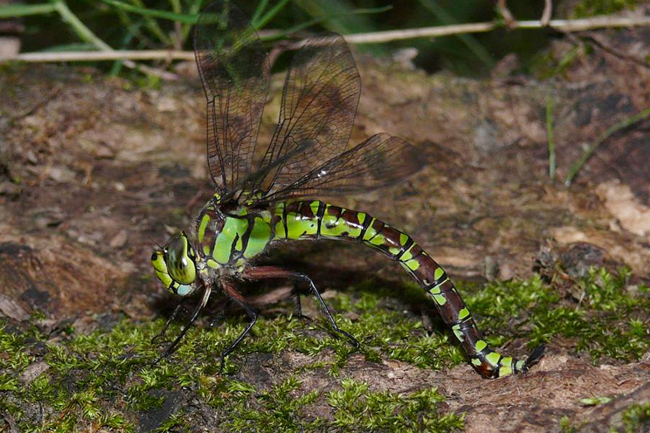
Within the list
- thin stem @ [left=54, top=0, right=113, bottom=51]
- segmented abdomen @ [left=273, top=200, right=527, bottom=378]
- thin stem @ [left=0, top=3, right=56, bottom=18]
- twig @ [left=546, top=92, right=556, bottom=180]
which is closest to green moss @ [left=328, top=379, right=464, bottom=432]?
segmented abdomen @ [left=273, top=200, right=527, bottom=378]

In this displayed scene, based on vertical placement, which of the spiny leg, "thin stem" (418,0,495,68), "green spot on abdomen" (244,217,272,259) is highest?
"thin stem" (418,0,495,68)

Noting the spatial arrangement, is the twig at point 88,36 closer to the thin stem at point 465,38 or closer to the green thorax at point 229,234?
the green thorax at point 229,234

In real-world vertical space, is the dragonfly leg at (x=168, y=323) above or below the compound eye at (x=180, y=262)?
below

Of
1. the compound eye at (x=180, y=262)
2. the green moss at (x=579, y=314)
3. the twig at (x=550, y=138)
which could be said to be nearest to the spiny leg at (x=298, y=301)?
the compound eye at (x=180, y=262)

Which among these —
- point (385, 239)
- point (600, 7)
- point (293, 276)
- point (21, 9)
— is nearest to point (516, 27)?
point (600, 7)

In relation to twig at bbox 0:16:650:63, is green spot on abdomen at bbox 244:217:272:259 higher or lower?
lower

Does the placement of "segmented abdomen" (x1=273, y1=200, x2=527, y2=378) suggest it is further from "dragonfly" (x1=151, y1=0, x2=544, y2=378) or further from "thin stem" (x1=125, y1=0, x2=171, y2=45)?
"thin stem" (x1=125, y1=0, x2=171, y2=45)
